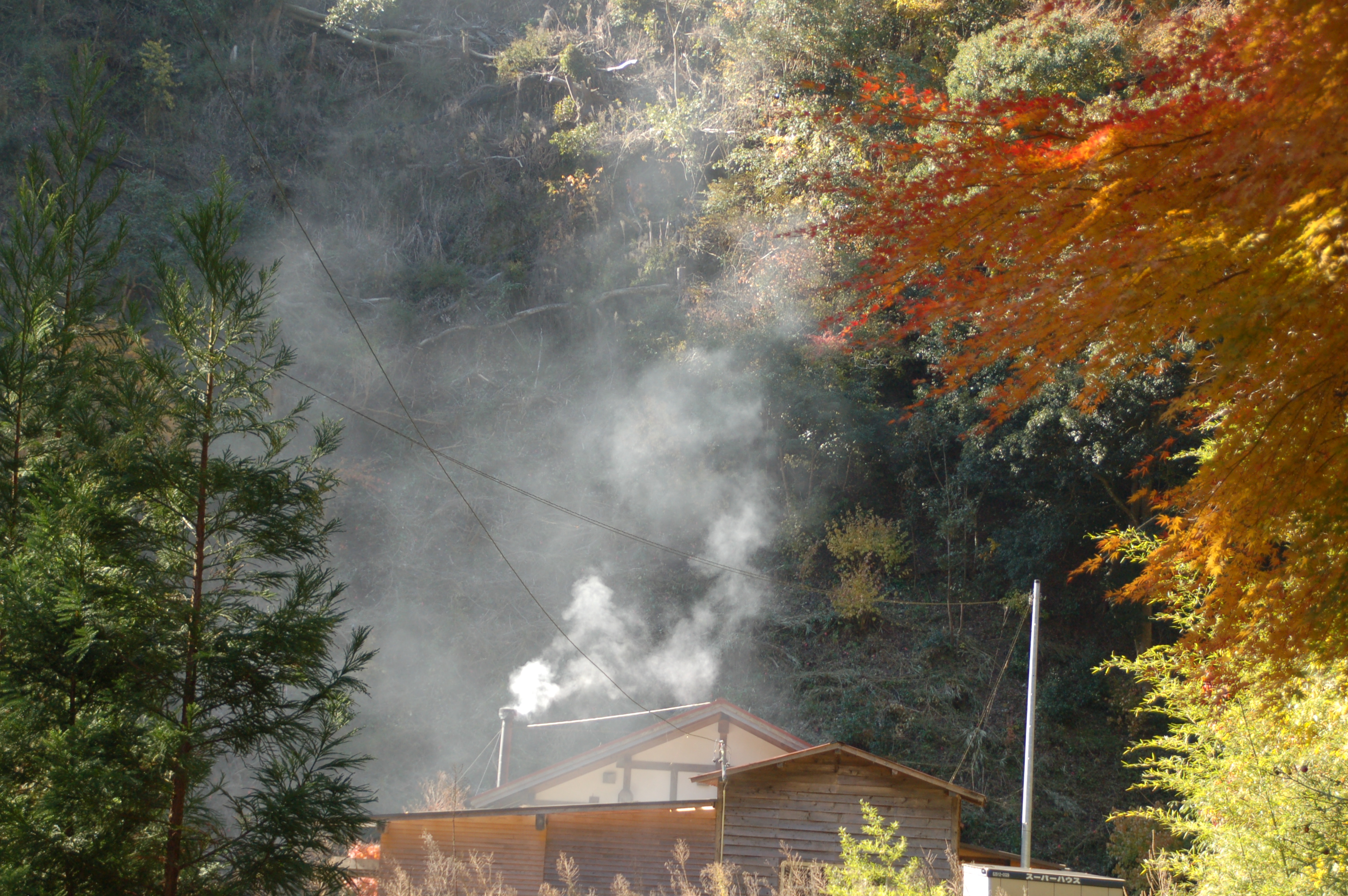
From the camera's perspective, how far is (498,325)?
80.8 feet

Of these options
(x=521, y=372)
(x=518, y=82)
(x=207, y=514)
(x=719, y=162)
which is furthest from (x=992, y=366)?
(x=518, y=82)

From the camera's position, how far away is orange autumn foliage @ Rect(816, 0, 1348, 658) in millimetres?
3559

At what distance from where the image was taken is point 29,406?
5.36 meters

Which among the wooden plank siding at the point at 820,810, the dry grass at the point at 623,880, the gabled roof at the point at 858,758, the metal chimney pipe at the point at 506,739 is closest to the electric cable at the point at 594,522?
the metal chimney pipe at the point at 506,739

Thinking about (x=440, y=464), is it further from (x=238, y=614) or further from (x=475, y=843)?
(x=238, y=614)

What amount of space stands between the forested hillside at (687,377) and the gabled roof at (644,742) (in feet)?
10.5

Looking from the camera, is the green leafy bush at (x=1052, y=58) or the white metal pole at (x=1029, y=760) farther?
the green leafy bush at (x=1052, y=58)

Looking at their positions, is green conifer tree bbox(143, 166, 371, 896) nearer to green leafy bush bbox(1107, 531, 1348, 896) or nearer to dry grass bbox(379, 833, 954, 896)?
dry grass bbox(379, 833, 954, 896)

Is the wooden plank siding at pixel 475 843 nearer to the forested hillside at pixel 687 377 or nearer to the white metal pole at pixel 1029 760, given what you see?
the forested hillside at pixel 687 377

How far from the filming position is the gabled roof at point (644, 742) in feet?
46.5

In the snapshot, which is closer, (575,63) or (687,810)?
(687,810)

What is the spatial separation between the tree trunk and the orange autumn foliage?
3973mm

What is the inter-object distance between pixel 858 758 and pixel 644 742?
3.91 metres

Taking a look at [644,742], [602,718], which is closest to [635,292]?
[602,718]
